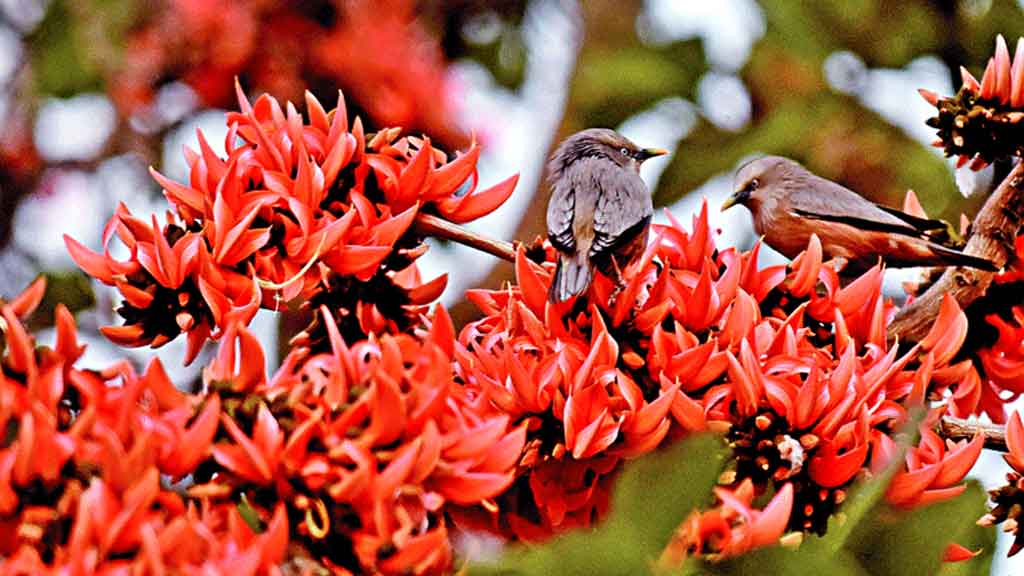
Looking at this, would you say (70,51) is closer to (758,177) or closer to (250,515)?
(758,177)

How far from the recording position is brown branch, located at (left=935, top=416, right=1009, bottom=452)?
1642 millimetres

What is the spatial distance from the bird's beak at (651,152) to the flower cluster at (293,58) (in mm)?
1629

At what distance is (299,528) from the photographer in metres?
1.22

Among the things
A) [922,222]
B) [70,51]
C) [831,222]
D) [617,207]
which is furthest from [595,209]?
[70,51]

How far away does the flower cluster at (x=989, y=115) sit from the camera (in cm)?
183

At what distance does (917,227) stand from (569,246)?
59cm

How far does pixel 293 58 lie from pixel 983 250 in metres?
2.56

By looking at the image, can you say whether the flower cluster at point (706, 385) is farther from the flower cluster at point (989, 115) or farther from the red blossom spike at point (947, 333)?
the flower cluster at point (989, 115)

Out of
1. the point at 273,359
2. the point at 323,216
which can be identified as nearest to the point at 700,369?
the point at 323,216

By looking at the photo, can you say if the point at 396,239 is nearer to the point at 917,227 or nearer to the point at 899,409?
the point at 899,409

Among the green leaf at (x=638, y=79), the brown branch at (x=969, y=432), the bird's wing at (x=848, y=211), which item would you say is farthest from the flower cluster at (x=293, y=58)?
the brown branch at (x=969, y=432)

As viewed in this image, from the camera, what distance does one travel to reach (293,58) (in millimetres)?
4086

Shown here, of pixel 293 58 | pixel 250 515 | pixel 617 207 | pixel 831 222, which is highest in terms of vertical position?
pixel 250 515

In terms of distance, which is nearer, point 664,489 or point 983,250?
point 664,489
